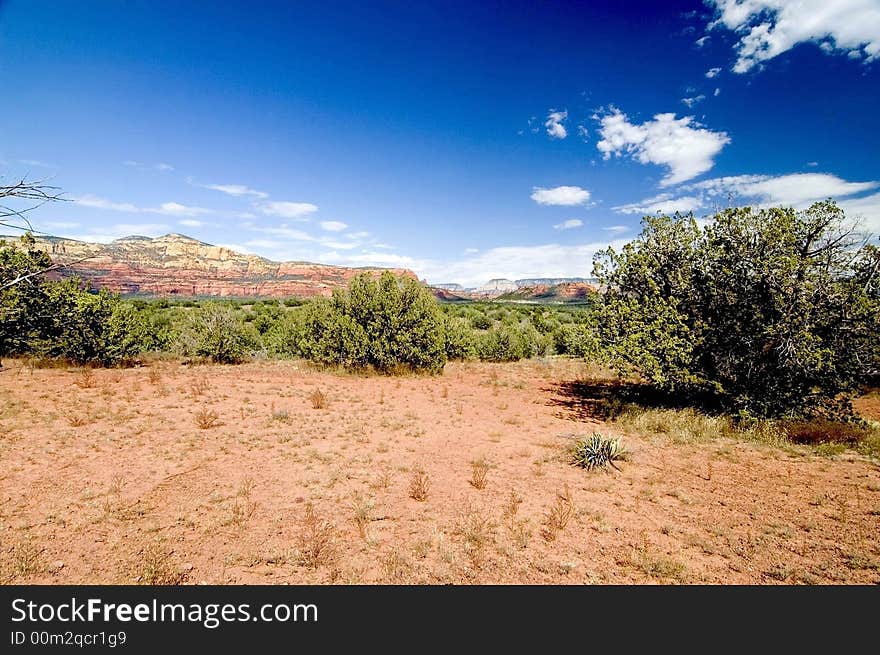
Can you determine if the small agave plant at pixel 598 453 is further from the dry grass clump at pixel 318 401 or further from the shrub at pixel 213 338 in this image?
the shrub at pixel 213 338

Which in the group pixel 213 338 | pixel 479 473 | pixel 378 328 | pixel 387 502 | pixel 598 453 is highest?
pixel 378 328

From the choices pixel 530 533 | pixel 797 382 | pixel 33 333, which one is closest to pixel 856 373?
pixel 797 382

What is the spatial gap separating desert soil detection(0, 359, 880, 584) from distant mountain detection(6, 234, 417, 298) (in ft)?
232

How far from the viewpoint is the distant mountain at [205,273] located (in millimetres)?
94812

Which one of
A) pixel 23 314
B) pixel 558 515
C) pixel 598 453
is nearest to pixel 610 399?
pixel 598 453

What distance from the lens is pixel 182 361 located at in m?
17.0

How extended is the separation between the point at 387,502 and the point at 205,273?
13006 centimetres

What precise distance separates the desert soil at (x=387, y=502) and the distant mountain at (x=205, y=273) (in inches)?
2779

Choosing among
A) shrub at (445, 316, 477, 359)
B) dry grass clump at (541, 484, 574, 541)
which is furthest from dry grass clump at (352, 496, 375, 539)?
→ shrub at (445, 316, 477, 359)

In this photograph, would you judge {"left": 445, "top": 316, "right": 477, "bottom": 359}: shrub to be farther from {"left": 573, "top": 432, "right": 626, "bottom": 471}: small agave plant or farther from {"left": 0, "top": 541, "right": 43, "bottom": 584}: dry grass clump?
{"left": 0, "top": 541, "right": 43, "bottom": 584}: dry grass clump

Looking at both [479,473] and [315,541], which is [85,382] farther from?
[479,473]

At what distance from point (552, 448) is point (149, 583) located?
6.72 metres

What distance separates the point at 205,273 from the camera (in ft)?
377

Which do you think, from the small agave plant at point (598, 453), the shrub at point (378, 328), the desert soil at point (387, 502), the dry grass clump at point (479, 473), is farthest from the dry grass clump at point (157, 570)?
the shrub at point (378, 328)
